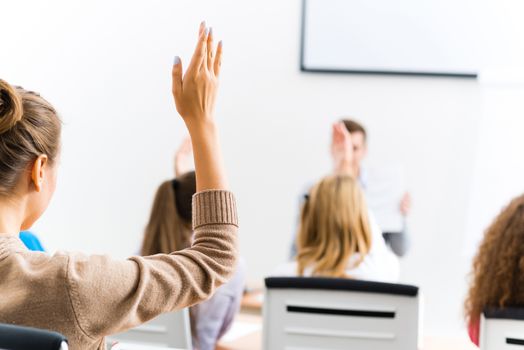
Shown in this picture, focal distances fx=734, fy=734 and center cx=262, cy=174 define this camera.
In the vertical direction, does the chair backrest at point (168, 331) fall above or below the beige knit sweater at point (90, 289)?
below

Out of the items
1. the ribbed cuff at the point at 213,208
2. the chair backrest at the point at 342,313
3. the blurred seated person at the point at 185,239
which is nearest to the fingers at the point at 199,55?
the ribbed cuff at the point at 213,208

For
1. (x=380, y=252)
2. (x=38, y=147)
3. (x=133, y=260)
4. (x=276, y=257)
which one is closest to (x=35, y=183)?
(x=38, y=147)

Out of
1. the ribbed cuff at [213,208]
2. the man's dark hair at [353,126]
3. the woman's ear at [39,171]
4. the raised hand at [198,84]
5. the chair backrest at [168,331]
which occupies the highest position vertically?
the man's dark hair at [353,126]

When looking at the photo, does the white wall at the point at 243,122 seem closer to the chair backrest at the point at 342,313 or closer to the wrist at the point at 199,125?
the chair backrest at the point at 342,313

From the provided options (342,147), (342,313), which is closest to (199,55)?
(342,313)

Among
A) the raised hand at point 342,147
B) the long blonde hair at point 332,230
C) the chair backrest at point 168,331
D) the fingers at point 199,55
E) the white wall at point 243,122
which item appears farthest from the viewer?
the white wall at point 243,122

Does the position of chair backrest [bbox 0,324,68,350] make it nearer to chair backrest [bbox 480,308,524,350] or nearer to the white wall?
chair backrest [bbox 480,308,524,350]

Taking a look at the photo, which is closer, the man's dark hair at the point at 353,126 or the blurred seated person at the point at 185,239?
the blurred seated person at the point at 185,239

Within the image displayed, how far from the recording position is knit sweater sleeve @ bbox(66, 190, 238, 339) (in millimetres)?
951

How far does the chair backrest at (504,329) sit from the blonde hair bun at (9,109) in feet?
4.01

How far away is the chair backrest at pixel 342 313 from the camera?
1887 mm

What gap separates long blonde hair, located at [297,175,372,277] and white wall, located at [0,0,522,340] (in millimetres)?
1792

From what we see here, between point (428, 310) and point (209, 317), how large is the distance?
2236mm

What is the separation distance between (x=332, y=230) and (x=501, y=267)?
59 cm
